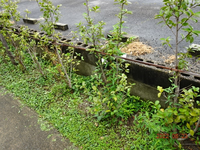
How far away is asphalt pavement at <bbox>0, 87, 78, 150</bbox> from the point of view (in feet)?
10.1

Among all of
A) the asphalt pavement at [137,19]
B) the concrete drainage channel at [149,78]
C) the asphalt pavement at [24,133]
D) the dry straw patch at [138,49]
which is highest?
the asphalt pavement at [137,19]

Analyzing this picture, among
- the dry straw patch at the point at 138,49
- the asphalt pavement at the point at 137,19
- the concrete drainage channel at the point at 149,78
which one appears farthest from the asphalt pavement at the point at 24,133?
the dry straw patch at the point at 138,49

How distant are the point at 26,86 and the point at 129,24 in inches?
180

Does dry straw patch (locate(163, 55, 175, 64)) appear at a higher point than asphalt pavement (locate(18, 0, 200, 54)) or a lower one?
lower

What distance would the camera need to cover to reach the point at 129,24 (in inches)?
253

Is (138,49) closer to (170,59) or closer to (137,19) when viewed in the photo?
(170,59)

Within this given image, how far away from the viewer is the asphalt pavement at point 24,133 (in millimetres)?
3072

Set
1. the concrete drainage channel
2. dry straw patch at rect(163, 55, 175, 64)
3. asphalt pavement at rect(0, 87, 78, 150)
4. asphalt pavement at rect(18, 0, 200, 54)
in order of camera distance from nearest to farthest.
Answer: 1. the concrete drainage channel
2. asphalt pavement at rect(0, 87, 78, 150)
3. dry straw patch at rect(163, 55, 175, 64)
4. asphalt pavement at rect(18, 0, 200, 54)

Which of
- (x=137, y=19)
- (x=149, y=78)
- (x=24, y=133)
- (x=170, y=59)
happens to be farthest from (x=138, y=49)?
(x=24, y=133)

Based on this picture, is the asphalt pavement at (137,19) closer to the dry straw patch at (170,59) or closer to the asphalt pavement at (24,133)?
the dry straw patch at (170,59)

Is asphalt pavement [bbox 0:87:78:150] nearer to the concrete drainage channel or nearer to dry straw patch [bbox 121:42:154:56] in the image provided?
the concrete drainage channel

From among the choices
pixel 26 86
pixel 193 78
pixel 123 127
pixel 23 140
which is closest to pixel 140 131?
pixel 123 127

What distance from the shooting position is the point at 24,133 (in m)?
3.36

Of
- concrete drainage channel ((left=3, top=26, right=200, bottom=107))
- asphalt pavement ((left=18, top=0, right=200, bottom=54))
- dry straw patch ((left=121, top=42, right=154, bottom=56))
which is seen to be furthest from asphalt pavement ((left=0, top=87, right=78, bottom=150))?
dry straw patch ((left=121, top=42, right=154, bottom=56))
